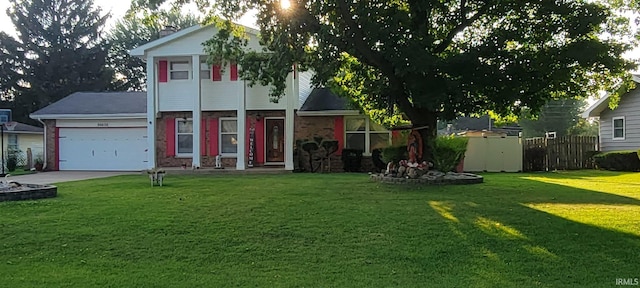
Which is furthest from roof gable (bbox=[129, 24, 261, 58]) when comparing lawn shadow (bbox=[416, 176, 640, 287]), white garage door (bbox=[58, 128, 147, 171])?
lawn shadow (bbox=[416, 176, 640, 287])

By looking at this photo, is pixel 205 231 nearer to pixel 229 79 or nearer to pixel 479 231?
pixel 479 231

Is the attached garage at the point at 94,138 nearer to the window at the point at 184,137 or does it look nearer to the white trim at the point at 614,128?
the window at the point at 184,137

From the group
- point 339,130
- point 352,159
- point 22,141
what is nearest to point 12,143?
point 22,141

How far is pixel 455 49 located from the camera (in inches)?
517

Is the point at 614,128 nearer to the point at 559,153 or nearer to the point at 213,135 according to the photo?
the point at 559,153

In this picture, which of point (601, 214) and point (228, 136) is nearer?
point (601, 214)

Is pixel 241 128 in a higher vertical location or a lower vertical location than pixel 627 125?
lower

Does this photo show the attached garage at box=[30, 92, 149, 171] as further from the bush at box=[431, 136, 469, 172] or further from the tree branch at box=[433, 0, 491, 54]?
the tree branch at box=[433, 0, 491, 54]

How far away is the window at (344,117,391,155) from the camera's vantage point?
67.9 ft

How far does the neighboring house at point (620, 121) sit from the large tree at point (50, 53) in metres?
34.8

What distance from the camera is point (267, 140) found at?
21.5 m

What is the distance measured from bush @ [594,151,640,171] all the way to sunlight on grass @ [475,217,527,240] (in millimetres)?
15909

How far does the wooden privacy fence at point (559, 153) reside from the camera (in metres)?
21.5

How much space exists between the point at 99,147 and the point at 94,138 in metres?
0.47
